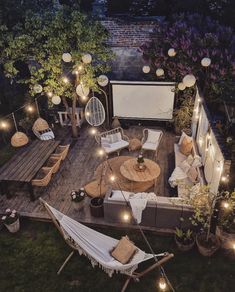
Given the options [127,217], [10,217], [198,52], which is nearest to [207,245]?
[127,217]

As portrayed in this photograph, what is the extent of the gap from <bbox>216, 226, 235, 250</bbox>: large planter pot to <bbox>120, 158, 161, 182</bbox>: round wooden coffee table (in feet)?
7.94

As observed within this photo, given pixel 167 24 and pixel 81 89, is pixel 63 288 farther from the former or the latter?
pixel 167 24

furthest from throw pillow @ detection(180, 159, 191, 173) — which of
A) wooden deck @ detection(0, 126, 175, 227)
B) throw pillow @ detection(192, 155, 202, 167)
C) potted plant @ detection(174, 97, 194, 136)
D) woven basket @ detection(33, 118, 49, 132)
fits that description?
woven basket @ detection(33, 118, 49, 132)

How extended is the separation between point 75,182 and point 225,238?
4.81 m

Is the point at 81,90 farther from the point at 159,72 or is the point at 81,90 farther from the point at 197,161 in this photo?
the point at 197,161

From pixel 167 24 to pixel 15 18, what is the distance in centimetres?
620

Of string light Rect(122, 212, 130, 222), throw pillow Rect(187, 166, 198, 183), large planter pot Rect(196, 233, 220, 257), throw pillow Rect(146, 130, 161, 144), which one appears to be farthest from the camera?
throw pillow Rect(146, 130, 161, 144)

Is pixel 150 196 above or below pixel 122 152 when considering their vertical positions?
above

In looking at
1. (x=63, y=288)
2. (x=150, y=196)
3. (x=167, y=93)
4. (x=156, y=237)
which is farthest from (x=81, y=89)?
(x=63, y=288)

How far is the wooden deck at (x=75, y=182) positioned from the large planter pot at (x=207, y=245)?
6.73 ft

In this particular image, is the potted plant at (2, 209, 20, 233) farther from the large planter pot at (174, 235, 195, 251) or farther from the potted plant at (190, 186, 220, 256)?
the potted plant at (190, 186, 220, 256)

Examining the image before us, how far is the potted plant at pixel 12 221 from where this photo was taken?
288 inches

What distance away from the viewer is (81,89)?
32.8 ft

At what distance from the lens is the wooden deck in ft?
26.3
